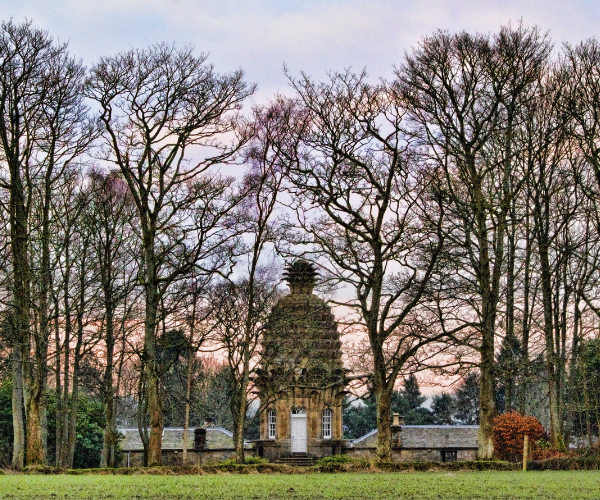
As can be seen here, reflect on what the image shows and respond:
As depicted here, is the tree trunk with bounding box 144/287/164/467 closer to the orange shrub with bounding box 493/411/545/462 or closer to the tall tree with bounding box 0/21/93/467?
the tall tree with bounding box 0/21/93/467

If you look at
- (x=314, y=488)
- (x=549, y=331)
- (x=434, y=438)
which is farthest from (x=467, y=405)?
(x=314, y=488)

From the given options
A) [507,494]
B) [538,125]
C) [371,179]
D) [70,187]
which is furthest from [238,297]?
[507,494]

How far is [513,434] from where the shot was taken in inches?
1428

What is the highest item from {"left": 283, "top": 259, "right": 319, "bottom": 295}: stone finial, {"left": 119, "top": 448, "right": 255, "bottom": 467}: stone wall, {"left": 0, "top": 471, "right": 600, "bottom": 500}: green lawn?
{"left": 283, "top": 259, "right": 319, "bottom": 295}: stone finial

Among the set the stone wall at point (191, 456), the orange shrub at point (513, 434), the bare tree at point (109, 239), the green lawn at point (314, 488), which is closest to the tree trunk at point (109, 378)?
the bare tree at point (109, 239)

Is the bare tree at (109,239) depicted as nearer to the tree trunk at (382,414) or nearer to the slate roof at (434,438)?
the tree trunk at (382,414)

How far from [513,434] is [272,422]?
14.3 m

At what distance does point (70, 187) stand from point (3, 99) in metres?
6.58

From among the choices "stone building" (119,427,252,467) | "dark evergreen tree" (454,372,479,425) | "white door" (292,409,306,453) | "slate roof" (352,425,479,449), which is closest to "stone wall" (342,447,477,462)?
"slate roof" (352,425,479,449)

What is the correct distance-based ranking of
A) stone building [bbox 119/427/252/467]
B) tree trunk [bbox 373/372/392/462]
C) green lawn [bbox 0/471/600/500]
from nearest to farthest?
1. green lawn [bbox 0/471/600/500]
2. tree trunk [bbox 373/372/392/462]
3. stone building [bbox 119/427/252/467]

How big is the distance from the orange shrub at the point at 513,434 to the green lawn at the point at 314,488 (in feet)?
56.0

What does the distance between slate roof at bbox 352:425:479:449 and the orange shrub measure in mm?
8855

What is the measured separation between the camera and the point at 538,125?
2920 cm

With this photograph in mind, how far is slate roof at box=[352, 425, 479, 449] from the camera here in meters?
46.5
